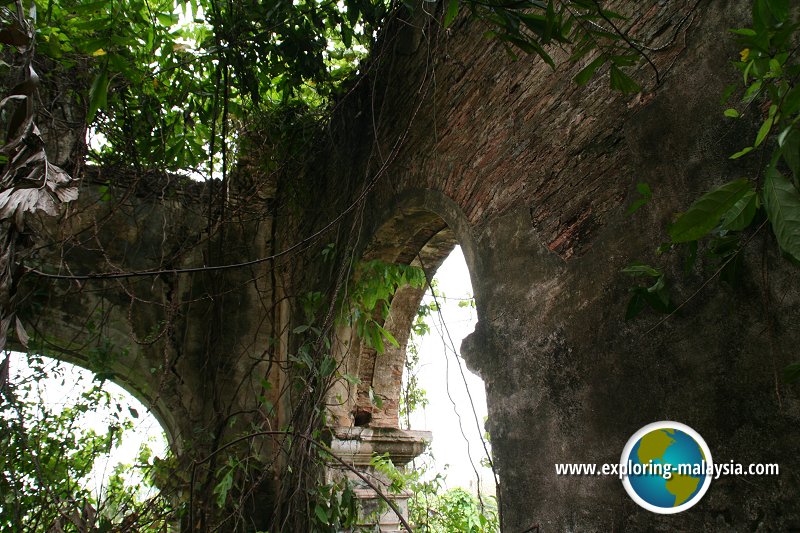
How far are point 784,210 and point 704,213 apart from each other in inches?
6.1

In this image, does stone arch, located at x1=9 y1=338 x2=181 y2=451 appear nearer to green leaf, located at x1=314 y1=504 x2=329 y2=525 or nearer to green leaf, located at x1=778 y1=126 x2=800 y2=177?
green leaf, located at x1=314 y1=504 x2=329 y2=525

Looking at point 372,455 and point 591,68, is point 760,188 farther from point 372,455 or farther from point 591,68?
point 372,455

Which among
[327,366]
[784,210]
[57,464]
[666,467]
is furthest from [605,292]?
[57,464]

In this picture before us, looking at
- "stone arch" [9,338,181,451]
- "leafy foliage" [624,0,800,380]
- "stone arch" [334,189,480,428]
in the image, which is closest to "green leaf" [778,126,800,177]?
"leafy foliage" [624,0,800,380]

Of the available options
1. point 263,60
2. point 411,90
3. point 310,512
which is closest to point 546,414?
point 310,512

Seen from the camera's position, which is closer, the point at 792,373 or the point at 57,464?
the point at 792,373

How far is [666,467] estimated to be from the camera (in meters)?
1.64

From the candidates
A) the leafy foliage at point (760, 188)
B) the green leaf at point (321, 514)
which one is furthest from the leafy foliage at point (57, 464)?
the leafy foliage at point (760, 188)

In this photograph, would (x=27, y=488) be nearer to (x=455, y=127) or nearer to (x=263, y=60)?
(x=263, y=60)

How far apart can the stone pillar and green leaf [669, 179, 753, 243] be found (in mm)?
2732

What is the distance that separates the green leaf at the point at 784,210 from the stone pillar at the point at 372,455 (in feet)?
9.17

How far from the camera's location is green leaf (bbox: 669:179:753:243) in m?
1.15

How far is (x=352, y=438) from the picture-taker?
367 centimetres

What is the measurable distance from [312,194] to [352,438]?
1922mm
